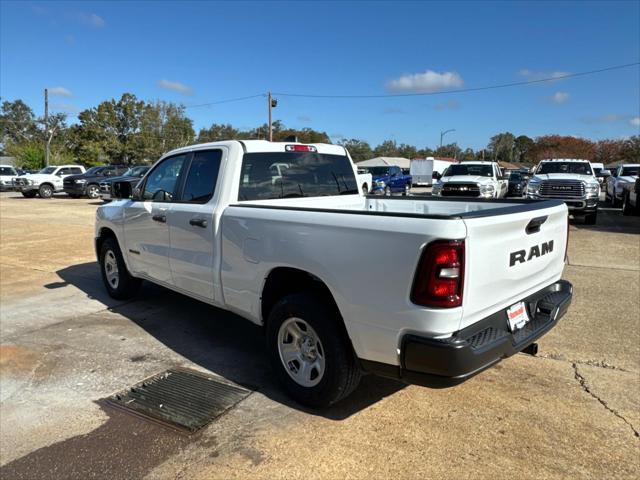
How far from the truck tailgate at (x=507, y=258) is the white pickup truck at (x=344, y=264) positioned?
0.01m

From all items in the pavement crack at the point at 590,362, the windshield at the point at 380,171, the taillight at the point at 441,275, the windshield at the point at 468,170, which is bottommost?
the pavement crack at the point at 590,362

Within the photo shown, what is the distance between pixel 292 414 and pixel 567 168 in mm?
14796

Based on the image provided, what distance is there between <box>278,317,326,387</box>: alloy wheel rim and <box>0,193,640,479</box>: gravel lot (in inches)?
10.1

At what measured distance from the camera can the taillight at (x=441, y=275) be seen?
7.97 feet

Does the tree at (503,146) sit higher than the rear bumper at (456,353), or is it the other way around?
the tree at (503,146)

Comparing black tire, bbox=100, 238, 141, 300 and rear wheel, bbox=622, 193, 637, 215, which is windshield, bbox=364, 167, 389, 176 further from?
black tire, bbox=100, 238, 141, 300

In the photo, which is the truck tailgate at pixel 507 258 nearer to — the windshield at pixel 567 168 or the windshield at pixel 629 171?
the windshield at pixel 567 168

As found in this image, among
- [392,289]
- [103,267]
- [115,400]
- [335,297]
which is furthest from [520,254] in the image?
[103,267]

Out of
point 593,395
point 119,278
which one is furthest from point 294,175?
point 593,395

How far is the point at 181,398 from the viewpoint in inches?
139

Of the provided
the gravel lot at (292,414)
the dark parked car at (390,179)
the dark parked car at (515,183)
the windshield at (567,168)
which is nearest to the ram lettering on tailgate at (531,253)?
the gravel lot at (292,414)

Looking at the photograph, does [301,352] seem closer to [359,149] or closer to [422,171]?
[422,171]

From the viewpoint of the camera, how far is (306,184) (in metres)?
4.54

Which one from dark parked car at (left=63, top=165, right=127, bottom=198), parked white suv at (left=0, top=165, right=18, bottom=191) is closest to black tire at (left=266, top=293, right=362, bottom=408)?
dark parked car at (left=63, top=165, right=127, bottom=198)
